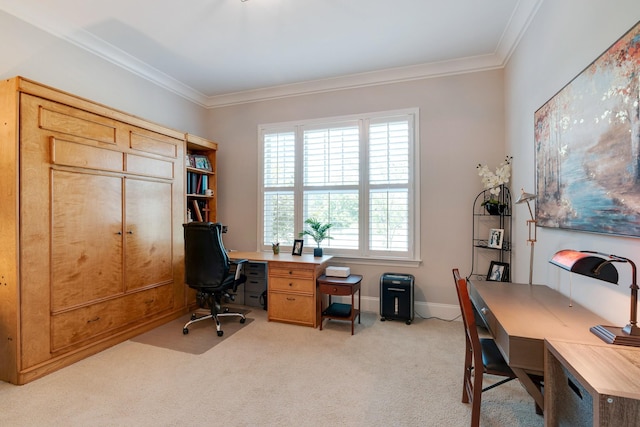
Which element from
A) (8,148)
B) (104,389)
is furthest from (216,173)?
(104,389)

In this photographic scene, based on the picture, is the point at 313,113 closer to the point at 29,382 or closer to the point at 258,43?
the point at 258,43

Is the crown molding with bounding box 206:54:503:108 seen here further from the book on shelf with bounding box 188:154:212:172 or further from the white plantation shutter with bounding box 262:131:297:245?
the book on shelf with bounding box 188:154:212:172

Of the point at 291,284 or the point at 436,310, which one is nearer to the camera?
the point at 291,284

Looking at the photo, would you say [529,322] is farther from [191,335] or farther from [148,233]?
[148,233]

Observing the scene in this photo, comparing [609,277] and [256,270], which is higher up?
[609,277]

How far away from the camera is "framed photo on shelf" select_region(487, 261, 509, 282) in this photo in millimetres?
2998

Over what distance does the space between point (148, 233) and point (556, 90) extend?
12.6ft

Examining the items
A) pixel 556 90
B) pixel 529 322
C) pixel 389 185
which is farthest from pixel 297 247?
pixel 556 90

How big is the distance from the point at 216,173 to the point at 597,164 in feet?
13.7

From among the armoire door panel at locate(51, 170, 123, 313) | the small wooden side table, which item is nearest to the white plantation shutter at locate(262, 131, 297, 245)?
the small wooden side table

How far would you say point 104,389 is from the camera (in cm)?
210

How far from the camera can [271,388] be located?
2.12m

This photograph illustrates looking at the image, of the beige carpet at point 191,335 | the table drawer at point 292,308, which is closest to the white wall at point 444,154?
the table drawer at point 292,308

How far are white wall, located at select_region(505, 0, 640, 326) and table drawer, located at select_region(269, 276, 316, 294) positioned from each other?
208cm
